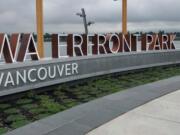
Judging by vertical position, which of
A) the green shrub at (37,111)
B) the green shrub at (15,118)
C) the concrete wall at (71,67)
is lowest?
the green shrub at (15,118)

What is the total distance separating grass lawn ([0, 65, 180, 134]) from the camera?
24.7ft

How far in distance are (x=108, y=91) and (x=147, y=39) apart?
6620 mm

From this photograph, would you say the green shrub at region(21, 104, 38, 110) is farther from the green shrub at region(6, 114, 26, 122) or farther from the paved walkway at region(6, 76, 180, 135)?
the paved walkway at region(6, 76, 180, 135)

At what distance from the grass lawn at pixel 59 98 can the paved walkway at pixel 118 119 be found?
660 mm

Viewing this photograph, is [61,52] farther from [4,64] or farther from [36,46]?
[4,64]

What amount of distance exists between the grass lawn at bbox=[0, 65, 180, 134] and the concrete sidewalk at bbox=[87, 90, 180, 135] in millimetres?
1664

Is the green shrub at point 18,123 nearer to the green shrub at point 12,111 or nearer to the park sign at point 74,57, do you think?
the green shrub at point 12,111

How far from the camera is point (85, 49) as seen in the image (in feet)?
41.6

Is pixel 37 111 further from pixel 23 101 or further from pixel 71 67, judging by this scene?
pixel 71 67

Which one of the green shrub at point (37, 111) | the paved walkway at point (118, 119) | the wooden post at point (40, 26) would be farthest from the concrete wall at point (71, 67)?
the paved walkway at point (118, 119)

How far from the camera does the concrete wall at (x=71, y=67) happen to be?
906 centimetres

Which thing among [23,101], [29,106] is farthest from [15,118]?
[23,101]

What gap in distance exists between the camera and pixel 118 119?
7039 mm

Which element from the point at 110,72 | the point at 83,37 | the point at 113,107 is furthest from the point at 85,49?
the point at 113,107
